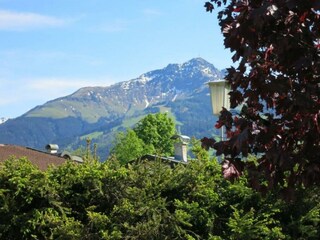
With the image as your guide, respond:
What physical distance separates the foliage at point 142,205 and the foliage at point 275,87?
4.50 m

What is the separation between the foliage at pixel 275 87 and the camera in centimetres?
283

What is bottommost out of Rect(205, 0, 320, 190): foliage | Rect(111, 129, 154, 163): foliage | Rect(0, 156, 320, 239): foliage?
→ Rect(111, 129, 154, 163): foliage

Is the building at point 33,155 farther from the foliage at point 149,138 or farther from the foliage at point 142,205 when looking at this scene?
the foliage at point 149,138

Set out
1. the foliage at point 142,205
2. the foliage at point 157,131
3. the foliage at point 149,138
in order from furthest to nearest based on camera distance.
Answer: the foliage at point 157,131 < the foliage at point 149,138 < the foliage at point 142,205

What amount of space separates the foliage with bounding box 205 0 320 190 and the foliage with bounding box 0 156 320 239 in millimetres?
4502

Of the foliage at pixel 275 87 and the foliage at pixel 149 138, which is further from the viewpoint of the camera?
the foliage at pixel 149 138

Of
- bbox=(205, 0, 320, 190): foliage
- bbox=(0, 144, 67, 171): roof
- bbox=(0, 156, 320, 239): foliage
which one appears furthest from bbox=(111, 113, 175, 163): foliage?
bbox=(205, 0, 320, 190): foliage

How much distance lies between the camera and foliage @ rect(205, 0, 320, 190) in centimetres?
283

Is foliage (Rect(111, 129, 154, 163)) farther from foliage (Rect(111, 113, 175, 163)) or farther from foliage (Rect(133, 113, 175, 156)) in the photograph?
foliage (Rect(133, 113, 175, 156))

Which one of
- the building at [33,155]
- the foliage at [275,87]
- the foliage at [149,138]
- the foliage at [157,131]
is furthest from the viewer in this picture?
the foliage at [157,131]

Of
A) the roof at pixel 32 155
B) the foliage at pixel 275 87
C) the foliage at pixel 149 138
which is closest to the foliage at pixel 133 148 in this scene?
the foliage at pixel 149 138

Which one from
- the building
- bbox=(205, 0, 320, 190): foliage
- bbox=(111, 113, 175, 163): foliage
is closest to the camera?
bbox=(205, 0, 320, 190): foliage

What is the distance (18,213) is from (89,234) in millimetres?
1168

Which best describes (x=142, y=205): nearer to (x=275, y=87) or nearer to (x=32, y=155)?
(x=275, y=87)
